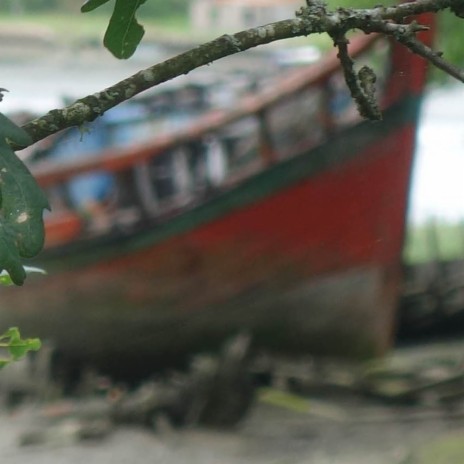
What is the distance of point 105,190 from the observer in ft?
11.7

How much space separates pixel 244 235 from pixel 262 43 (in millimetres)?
2848

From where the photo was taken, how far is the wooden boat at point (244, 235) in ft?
10.8

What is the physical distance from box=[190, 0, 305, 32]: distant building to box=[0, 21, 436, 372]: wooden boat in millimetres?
1278

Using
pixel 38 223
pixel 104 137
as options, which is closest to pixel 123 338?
pixel 104 137

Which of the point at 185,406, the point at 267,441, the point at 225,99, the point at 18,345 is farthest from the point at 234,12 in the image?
the point at 18,345

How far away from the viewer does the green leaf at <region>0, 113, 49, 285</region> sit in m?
0.47

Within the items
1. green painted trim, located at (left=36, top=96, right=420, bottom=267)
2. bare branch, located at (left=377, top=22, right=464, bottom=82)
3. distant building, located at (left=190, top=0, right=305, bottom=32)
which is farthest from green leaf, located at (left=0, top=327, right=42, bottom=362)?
distant building, located at (left=190, top=0, right=305, bottom=32)

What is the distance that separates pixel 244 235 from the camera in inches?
133

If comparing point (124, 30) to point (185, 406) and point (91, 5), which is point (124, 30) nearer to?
point (91, 5)

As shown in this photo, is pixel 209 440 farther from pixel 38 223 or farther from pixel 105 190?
pixel 38 223

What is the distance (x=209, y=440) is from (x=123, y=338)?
1.72ft

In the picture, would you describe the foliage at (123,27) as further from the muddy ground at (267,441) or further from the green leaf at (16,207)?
the muddy ground at (267,441)

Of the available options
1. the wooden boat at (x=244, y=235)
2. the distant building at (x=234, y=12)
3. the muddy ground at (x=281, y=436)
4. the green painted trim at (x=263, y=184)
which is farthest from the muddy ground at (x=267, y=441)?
the distant building at (x=234, y=12)

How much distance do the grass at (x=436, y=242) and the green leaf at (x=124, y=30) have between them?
344 centimetres
